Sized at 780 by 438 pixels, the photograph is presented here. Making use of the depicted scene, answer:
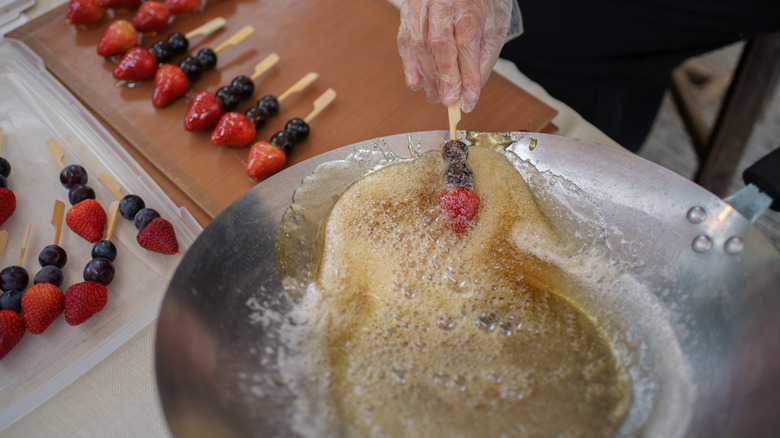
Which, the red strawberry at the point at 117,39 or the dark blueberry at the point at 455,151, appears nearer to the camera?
the dark blueberry at the point at 455,151

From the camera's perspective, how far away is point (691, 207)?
0.71 m

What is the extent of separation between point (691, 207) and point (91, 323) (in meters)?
0.89

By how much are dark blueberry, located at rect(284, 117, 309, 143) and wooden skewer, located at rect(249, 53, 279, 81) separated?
0.18m

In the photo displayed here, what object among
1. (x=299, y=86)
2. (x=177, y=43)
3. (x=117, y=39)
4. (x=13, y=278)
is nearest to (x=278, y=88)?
(x=299, y=86)

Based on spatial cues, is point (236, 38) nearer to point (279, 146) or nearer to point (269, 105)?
point (269, 105)

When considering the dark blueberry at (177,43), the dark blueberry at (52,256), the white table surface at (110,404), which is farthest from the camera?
the dark blueberry at (177,43)

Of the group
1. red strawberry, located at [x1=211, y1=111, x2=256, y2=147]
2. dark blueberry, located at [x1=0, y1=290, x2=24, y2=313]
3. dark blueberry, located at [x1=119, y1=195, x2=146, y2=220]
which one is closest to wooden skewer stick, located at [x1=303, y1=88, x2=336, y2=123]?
red strawberry, located at [x1=211, y1=111, x2=256, y2=147]

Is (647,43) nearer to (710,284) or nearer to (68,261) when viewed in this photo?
(710,284)

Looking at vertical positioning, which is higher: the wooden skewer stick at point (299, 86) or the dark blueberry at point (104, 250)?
the wooden skewer stick at point (299, 86)

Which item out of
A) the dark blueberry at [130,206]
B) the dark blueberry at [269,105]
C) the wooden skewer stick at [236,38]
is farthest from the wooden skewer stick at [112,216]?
the wooden skewer stick at [236,38]

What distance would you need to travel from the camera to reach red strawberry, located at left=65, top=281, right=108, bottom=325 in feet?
2.70

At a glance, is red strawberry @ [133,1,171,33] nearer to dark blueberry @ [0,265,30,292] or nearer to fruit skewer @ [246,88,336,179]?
fruit skewer @ [246,88,336,179]

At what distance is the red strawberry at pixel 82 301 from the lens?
0.82 metres

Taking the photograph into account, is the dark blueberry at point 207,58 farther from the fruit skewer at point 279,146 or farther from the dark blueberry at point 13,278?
the dark blueberry at point 13,278
